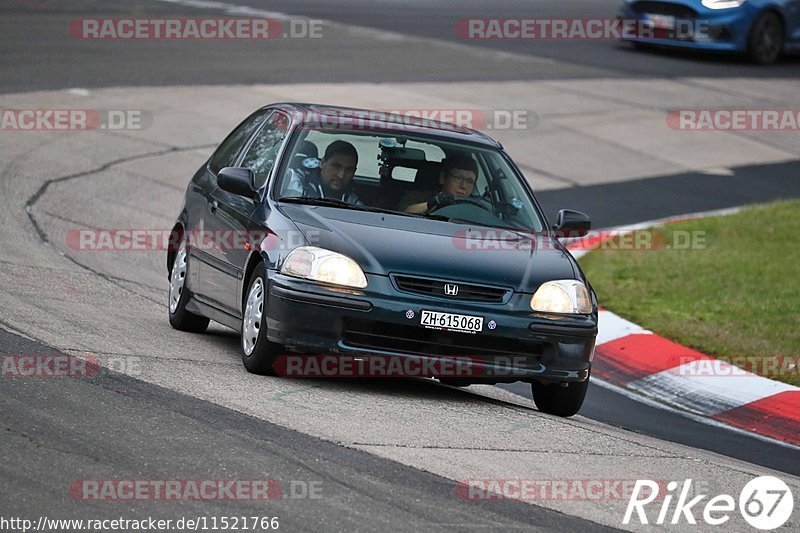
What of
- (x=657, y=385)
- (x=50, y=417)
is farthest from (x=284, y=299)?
(x=657, y=385)

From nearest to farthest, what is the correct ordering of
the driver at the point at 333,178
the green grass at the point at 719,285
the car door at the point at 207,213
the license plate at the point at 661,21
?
the driver at the point at 333,178 < the car door at the point at 207,213 < the green grass at the point at 719,285 < the license plate at the point at 661,21

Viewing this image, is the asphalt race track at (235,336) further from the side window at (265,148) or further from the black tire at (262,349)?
the side window at (265,148)

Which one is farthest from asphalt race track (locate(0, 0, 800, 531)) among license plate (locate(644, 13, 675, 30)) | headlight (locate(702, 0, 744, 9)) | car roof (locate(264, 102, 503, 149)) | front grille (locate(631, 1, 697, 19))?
car roof (locate(264, 102, 503, 149))

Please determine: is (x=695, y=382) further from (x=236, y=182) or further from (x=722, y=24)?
(x=722, y=24)

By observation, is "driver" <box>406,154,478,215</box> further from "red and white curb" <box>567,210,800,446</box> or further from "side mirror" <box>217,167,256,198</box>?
"red and white curb" <box>567,210,800,446</box>

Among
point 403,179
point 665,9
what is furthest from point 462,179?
point 665,9

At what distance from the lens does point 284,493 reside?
5844 mm

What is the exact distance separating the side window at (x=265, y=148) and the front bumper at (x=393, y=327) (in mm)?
1341

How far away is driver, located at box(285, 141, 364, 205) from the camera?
346 inches

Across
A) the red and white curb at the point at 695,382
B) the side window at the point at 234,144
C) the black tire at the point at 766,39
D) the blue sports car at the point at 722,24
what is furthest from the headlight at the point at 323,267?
the black tire at the point at 766,39

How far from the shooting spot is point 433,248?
8164 mm

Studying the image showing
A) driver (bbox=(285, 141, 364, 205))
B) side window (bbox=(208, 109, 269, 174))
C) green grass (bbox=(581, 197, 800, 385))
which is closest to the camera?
driver (bbox=(285, 141, 364, 205))

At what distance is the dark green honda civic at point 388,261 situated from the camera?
7.88 metres

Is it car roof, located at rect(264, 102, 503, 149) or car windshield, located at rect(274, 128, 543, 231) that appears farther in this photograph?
car roof, located at rect(264, 102, 503, 149)
